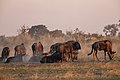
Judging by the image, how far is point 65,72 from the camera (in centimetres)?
827

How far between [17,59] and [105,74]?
4.18m

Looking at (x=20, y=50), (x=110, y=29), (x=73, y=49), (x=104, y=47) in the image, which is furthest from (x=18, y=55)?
(x=110, y=29)

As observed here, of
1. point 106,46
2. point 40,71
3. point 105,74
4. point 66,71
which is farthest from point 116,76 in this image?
A: point 106,46

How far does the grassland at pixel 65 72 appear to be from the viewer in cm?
774

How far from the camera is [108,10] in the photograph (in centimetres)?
985

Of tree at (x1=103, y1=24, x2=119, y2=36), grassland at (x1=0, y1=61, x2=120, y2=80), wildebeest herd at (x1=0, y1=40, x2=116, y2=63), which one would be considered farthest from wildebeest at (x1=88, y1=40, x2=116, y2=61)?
grassland at (x1=0, y1=61, x2=120, y2=80)

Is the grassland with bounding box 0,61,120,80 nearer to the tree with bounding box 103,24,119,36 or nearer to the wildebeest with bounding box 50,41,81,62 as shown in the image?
the wildebeest with bounding box 50,41,81,62

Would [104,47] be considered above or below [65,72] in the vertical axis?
above

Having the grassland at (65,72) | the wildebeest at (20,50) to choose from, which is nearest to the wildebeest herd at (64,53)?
the wildebeest at (20,50)

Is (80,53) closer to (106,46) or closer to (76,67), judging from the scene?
(106,46)

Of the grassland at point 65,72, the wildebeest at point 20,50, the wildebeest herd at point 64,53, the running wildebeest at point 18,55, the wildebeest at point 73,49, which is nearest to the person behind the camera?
the grassland at point 65,72

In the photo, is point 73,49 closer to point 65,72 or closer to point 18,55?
point 18,55

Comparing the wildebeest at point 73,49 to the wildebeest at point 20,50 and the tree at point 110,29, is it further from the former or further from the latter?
the wildebeest at point 20,50

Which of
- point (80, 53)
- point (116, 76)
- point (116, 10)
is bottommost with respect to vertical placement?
point (116, 76)
